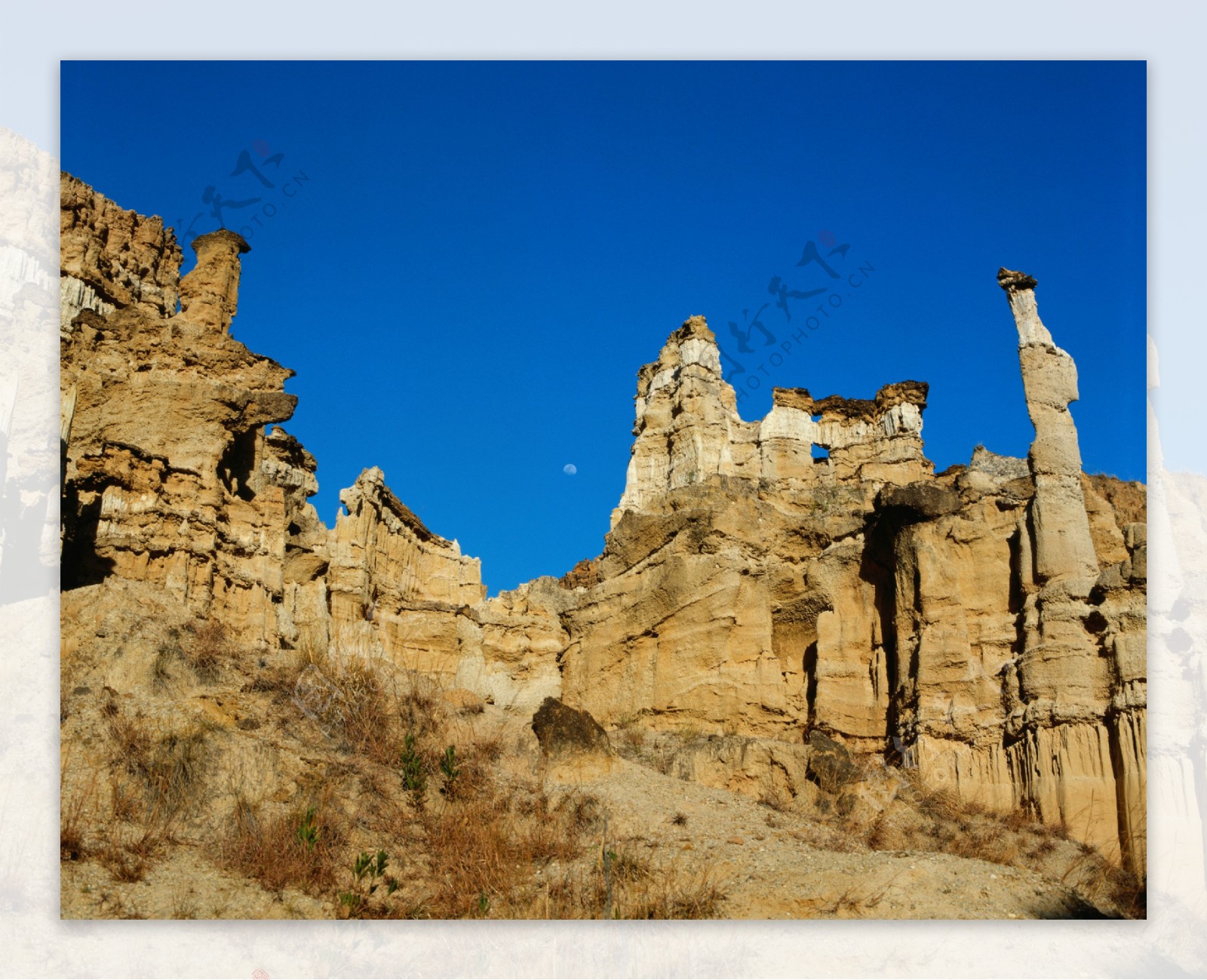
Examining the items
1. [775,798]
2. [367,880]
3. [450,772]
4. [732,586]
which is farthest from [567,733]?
[732,586]

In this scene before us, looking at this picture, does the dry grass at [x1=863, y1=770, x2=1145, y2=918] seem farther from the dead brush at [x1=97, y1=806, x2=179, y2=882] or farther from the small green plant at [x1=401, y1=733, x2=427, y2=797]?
the dead brush at [x1=97, y1=806, x2=179, y2=882]

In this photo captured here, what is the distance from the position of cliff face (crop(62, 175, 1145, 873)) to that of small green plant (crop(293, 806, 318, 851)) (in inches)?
155

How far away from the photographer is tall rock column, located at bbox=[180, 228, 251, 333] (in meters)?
21.2

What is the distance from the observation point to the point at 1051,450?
15.9 m

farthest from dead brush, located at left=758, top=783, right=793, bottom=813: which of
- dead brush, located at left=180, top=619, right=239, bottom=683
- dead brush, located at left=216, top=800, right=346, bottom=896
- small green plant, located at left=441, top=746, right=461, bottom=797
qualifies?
dead brush, located at left=180, top=619, right=239, bottom=683

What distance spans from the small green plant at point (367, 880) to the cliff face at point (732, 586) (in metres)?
4.68

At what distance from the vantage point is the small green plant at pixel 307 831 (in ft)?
31.0

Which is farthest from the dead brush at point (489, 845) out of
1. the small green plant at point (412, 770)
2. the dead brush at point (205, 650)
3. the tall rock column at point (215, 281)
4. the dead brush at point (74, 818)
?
the tall rock column at point (215, 281)

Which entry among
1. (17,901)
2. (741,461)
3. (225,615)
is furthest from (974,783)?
(741,461)

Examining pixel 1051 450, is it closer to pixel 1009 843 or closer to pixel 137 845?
pixel 1009 843

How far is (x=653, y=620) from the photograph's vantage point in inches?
Result: 750

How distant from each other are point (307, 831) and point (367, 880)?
654mm

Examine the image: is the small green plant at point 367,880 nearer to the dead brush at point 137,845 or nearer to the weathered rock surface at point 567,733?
the dead brush at point 137,845

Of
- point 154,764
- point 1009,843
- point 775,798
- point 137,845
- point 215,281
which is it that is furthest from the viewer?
point 215,281
